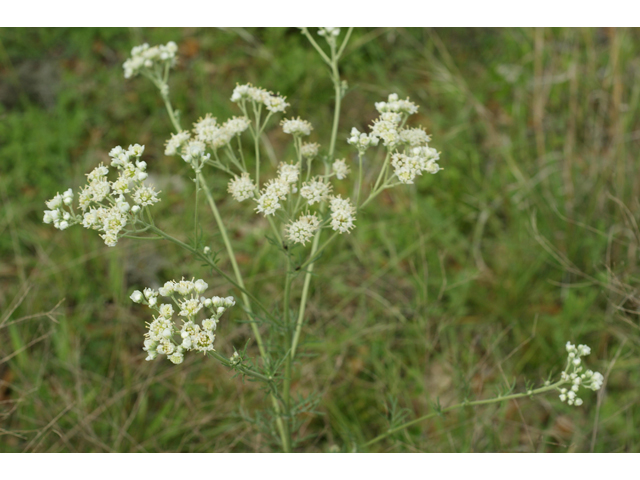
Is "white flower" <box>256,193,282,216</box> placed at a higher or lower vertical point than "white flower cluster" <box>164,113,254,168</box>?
lower

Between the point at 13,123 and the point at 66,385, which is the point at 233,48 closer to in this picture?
the point at 13,123

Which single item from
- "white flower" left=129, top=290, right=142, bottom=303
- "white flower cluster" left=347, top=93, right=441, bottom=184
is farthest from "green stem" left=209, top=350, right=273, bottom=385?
"white flower cluster" left=347, top=93, right=441, bottom=184

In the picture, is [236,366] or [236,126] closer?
[236,366]

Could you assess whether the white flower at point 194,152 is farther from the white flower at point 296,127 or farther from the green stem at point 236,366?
the green stem at point 236,366

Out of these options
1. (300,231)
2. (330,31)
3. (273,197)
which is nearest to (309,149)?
(273,197)

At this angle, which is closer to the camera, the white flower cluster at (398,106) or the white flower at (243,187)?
the white flower at (243,187)

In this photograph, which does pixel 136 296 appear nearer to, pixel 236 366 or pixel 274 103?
pixel 236 366

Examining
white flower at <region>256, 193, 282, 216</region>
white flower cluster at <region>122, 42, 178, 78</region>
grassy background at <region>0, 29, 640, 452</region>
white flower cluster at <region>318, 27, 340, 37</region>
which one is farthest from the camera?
grassy background at <region>0, 29, 640, 452</region>

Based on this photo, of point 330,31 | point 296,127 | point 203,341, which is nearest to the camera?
point 203,341

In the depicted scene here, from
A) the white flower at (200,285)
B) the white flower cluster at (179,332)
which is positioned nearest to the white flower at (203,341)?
the white flower cluster at (179,332)

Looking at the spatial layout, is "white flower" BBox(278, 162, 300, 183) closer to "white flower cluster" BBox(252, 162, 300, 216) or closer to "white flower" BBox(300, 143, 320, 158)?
"white flower cluster" BBox(252, 162, 300, 216)
